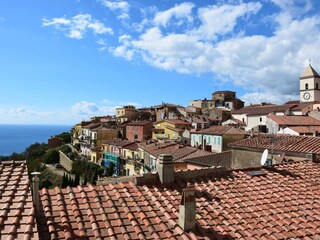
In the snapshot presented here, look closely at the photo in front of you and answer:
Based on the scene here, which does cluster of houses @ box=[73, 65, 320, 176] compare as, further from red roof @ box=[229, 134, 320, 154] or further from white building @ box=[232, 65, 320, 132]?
red roof @ box=[229, 134, 320, 154]

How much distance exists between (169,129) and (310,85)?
39.3 meters

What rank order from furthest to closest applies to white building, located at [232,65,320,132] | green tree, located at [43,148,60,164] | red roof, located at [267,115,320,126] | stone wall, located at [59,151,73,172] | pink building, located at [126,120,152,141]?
green tree, located at [43,148,60,164]
pink building, located at [126,120,152,141]
stone wall, located at [59,151,73,172]
white building, located at [232,65,320,132]
red roof, located at [267,115,320,126]

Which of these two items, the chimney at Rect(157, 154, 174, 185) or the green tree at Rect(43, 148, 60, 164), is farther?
the green tree at Rect(43, 148, 60, 164)

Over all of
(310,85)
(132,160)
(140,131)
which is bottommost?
(132,160)

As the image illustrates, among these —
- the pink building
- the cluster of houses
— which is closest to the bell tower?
the cluster of houses

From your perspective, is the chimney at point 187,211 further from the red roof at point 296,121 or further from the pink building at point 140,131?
the pink building at point 140,131

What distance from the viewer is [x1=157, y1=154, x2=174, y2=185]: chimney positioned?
8.68 meters

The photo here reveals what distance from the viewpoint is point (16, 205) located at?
5.84 m

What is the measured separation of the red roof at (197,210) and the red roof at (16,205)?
62cm

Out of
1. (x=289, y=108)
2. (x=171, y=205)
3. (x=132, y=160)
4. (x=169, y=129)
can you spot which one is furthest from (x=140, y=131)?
(x=171, y=205)

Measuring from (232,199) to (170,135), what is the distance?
174 ft

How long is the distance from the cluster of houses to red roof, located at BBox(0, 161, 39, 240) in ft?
54.4

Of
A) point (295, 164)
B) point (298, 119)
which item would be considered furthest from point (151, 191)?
point (298, 119)

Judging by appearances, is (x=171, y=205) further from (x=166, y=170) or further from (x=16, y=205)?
(x=16, y=205)
